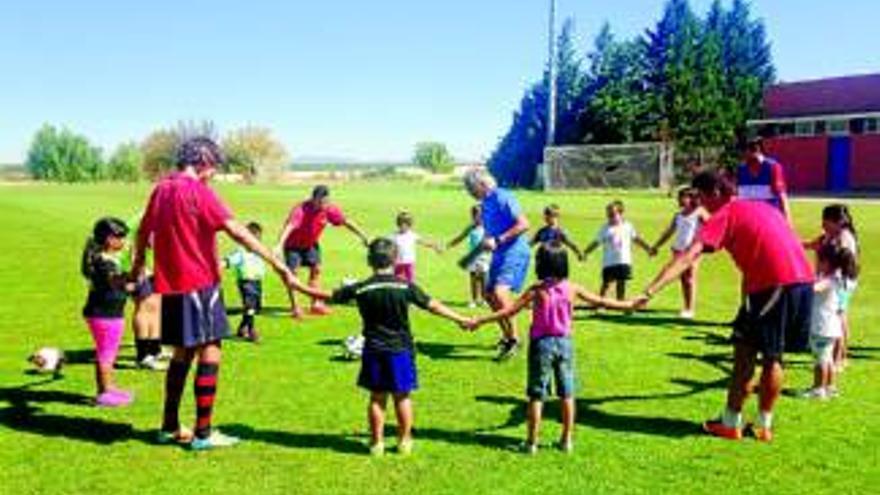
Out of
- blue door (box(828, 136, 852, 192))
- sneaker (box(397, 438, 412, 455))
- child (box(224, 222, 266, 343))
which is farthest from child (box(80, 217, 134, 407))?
blue door (box(828, 136, 852, 192))

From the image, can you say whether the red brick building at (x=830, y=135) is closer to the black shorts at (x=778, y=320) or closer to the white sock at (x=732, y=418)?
the black shorts at (x=778, y=320)

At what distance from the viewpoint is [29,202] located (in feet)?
190

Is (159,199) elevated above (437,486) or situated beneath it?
elevated above

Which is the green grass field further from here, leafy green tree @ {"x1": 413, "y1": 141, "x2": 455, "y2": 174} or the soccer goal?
leafy green tree @ {"x1": 413, "y1": 141, "x2": 455, "y2": 174}

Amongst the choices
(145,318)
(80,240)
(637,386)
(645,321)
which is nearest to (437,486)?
(637,386)

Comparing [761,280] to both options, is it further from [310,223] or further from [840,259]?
[310,223]

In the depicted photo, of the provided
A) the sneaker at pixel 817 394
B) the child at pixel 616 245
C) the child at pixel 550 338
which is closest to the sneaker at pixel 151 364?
the child at pixel 550 338

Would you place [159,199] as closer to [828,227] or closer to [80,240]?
[828,227]

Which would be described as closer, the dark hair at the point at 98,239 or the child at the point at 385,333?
the child at the point at 385,333

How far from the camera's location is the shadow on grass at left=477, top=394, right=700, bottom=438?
911 cm

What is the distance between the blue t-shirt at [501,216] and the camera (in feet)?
38.5

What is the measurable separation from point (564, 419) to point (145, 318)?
551cm

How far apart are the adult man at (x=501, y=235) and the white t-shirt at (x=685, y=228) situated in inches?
182

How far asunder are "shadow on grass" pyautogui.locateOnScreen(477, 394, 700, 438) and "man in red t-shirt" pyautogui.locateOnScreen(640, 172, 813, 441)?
0.58 metres
